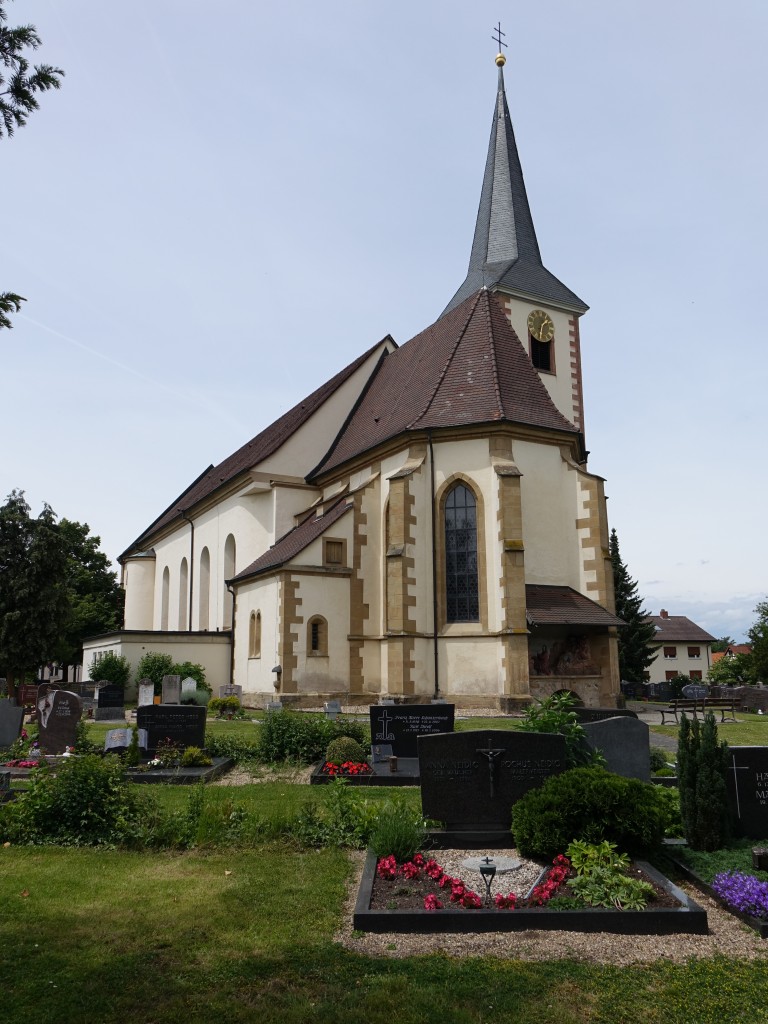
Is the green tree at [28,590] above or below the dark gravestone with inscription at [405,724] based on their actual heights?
above

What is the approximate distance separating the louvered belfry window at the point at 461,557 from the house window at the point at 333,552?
3.56 m

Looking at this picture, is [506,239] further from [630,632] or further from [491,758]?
[491,758]

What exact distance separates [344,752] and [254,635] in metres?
16.4

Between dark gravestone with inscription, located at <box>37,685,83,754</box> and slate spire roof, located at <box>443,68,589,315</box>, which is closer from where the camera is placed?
dark gravestone with inscription, located at <box>37,685,83,754</box>

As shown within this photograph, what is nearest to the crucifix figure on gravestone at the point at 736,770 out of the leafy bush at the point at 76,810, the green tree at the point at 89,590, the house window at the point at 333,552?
the leafy bush at the point at 76,810

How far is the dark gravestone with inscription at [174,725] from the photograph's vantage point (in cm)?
1318

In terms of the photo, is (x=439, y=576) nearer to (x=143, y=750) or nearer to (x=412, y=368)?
A: (x=412, y=368)

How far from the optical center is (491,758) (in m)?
8.25

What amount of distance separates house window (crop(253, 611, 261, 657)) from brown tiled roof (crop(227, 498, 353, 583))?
56.9 inches

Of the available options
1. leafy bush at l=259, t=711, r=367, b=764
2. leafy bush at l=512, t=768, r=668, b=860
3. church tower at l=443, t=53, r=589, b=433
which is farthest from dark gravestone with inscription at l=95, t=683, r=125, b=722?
church tower at l=443, t=53, r=589, b=433

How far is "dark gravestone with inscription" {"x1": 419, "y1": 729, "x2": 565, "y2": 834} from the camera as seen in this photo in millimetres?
8195

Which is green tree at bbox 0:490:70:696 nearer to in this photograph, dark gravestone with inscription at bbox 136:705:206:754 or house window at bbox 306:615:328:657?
house window at bbox 306:615:328:657

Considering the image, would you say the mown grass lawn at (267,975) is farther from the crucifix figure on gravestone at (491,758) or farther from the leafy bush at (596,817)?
the crucifix figure on gravestone at (491,758)

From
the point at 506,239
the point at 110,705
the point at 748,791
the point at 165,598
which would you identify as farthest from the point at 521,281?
the point at 748,791
